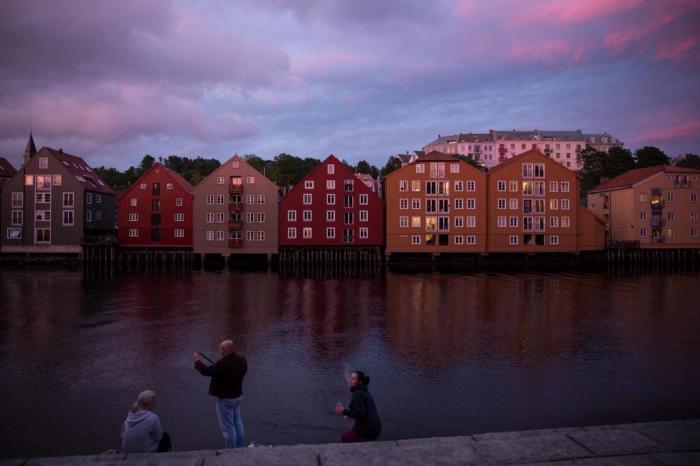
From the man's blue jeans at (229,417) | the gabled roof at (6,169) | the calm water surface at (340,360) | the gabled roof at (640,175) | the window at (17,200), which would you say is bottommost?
the calm water surface at (340,360)

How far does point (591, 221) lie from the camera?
71.7 m

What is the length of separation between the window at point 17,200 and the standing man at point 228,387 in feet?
261

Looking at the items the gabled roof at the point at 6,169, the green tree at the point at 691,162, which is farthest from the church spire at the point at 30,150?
the green tree at the point at 691,162

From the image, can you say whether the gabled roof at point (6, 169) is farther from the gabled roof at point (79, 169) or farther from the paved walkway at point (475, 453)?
the paved walkway at point (475, 453)

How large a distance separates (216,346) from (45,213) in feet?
219

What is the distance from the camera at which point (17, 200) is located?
72375 mm

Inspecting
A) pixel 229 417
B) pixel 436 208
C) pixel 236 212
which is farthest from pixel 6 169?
pixel 229 417

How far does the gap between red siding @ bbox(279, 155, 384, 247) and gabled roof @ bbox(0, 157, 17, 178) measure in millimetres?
54529

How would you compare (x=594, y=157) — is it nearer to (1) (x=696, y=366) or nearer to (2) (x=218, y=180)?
(2) (x=218, y=180)

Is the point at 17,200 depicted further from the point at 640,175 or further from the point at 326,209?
the point at 640,175

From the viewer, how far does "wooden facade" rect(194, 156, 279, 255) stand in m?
70.9

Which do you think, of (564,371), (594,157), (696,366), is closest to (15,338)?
(564,371)

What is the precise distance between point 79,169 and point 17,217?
12.5m

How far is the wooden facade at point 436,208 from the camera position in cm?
6950
